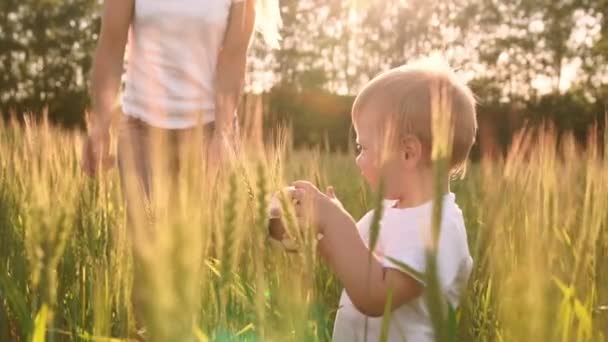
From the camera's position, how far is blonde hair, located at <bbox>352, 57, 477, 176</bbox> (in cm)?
130

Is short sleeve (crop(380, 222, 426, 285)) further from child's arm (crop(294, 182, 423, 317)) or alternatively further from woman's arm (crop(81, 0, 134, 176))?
woman's arm (crop(81, 0, 134, 176))

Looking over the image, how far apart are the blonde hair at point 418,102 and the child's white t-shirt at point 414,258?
0.11 meters

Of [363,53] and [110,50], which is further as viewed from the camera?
[363,53]

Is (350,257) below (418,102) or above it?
below

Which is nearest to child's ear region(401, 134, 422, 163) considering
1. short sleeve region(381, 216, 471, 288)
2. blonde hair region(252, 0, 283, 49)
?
short sleeve region(381, 216, 471, 288)

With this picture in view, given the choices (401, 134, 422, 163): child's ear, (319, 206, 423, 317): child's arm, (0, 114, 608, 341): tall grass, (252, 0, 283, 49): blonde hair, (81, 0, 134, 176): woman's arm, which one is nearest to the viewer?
(0, 114, 608, 341): tall grass

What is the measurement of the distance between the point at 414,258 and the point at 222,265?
758 millimetres

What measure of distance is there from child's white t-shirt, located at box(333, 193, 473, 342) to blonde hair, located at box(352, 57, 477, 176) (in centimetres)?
11

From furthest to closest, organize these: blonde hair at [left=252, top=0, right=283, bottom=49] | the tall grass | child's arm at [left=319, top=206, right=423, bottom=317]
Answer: blonde hair at [left=252, top=0, right=283, bottom=49]
child's arm at [left=319, top=206, right=423, bottom=317]
the tall grass

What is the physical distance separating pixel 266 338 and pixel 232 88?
1.56 metres

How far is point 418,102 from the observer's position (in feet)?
4.28

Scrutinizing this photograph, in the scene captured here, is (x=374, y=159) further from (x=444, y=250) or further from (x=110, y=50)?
(x=110, y=50)

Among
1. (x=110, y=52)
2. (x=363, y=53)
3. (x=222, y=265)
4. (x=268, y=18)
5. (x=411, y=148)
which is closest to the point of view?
(x=222, y=265)

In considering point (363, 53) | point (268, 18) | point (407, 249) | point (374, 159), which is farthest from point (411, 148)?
point (363, 53)
